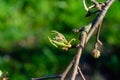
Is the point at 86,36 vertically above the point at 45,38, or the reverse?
the point at 86,36

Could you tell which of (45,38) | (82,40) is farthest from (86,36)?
(45,38)

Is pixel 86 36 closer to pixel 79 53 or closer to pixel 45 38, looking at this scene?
pixel 79 53

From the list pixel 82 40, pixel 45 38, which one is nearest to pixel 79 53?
pixel 82 40

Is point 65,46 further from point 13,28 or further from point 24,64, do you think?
point 13,28

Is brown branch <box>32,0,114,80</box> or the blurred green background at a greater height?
brown branch <box>32,0,114,80</box>

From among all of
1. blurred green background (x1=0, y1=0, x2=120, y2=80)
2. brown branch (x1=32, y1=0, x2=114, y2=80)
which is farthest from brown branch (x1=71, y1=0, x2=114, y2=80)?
blurred green background (x1=0, y1=0, x2=120, y2=80)

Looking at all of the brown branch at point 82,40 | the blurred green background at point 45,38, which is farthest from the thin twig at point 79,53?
the blurred green background at point 45,38

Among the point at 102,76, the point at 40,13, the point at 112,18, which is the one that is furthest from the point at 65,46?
the point at 40,13

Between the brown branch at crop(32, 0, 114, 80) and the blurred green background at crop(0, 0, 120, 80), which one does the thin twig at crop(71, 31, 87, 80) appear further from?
the blurred green background at crop(0, 0, 120, 80)

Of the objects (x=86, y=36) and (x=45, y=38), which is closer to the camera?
(x=86, y=36)
